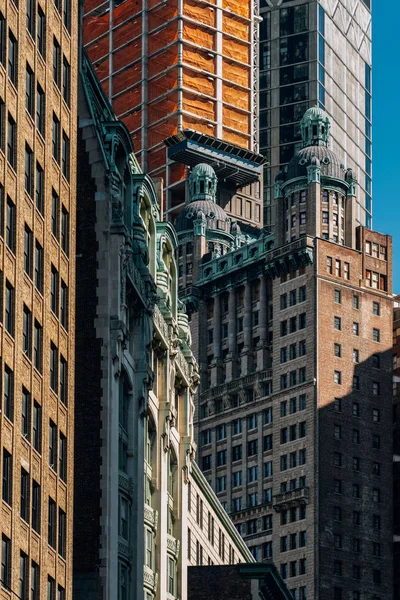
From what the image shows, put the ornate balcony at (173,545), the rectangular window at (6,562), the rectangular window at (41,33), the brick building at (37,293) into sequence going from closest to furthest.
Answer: the rectangular window at (6,562), the brick building at (37,293), the rectangular window at (41,33), the ornate balcony at (173,545)

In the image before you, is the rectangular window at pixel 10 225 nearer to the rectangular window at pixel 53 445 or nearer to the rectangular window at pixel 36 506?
the rectangular window at pixel 53 445

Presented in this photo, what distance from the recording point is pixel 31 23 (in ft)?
261

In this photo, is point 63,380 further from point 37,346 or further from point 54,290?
point 37,346

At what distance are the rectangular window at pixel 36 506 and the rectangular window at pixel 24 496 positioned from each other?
1175 mm

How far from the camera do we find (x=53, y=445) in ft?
260

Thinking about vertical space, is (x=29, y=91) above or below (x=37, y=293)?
above

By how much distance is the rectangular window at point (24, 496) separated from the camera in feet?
240

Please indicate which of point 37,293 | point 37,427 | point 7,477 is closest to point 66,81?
point 37,293

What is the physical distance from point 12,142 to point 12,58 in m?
3.44

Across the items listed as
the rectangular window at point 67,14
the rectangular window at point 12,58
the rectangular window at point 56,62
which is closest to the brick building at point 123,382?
the rectangular window at point 67,14

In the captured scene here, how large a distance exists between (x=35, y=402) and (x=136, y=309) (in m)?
32.5

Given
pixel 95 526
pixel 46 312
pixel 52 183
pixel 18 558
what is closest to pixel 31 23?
pixel 52 183

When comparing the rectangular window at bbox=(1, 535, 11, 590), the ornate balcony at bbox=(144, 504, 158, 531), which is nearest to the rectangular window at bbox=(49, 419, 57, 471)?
the rectangular window at bbox=(1, 535, 11, 590)

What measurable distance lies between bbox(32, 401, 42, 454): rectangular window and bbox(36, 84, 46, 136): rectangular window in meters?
11.4
